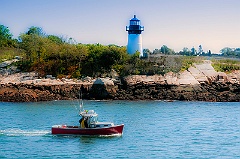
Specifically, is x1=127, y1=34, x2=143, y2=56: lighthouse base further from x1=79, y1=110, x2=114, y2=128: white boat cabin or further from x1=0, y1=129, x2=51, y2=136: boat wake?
x1=79, y1=110, x2=114, y2=128: white boat cabin

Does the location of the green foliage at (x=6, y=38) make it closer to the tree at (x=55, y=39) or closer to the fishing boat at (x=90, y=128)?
the tree at (x=55, y=39)

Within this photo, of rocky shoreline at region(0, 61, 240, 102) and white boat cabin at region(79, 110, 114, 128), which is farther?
rocky shoreline at region(0, 61, 240, 102)

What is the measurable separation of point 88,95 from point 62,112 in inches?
509

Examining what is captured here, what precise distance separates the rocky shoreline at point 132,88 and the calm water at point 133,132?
15.1ft

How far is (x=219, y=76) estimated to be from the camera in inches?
2562

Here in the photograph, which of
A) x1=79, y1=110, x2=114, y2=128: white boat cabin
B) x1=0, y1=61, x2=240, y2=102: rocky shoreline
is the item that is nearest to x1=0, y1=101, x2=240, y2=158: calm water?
x1=79, y1=110, x2=114, y2=128: white boat cabin

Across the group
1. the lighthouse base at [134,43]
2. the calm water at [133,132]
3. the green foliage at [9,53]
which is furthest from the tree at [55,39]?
the calm water at [133,132]

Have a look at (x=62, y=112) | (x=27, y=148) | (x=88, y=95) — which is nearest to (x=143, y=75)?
(x=88, y=95)

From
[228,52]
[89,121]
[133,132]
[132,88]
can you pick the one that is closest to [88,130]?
[89,121]

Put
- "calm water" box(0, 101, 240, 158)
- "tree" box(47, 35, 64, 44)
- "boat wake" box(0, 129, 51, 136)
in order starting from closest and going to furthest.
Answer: "calm water" box(0, 101, 240, 158) → "boat wake" box(0, 129, 51, 136) → "tree" box(47, 35, 64, 44)

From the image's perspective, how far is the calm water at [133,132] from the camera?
3155 cm

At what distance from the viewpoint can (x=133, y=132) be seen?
38.3 meters

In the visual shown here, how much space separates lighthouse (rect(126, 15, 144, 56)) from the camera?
70125 mm

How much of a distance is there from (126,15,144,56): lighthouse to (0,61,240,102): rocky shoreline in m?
7.15
